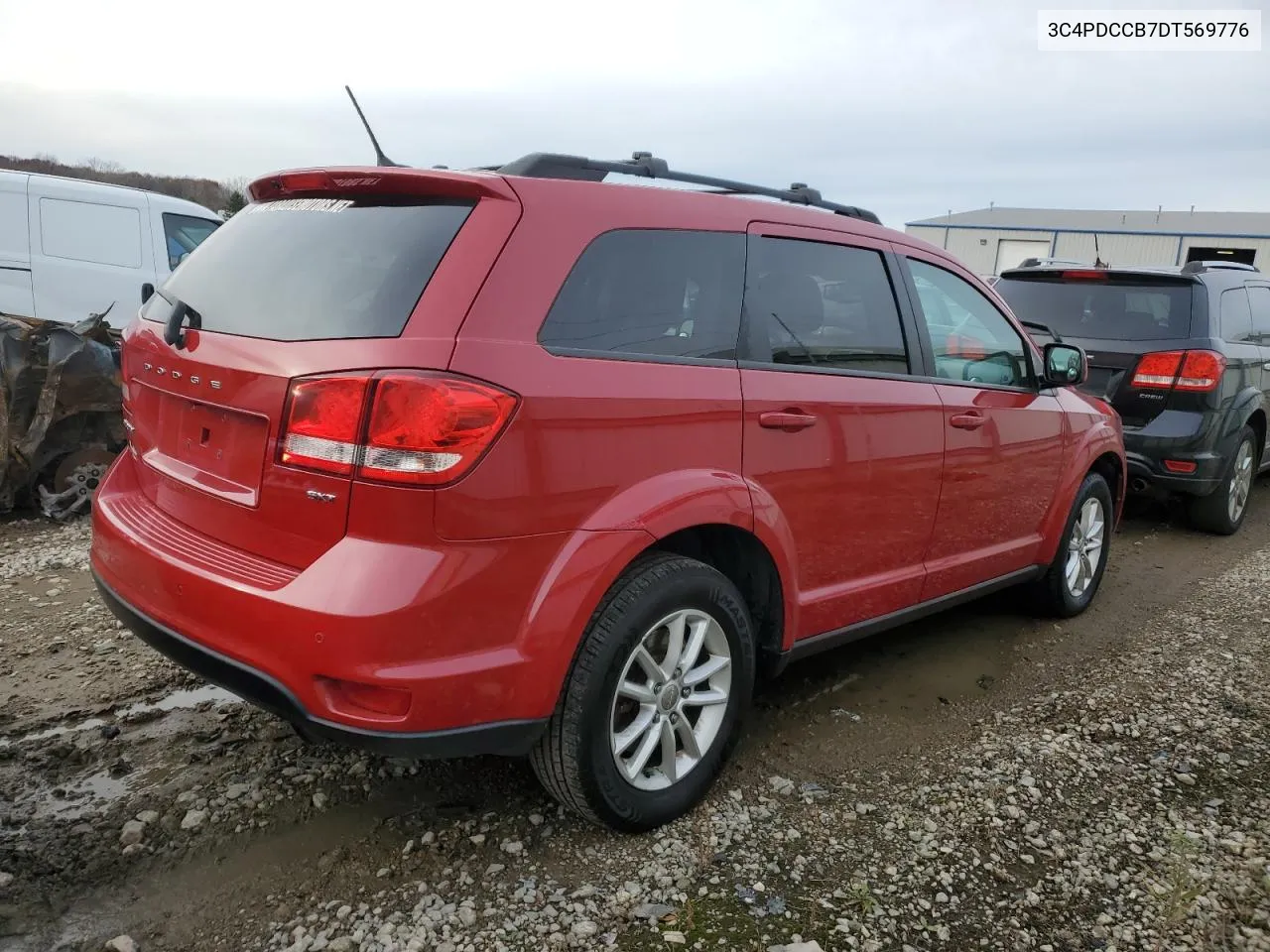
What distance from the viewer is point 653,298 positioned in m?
2.59

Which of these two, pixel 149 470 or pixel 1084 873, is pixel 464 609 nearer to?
pixel 149 470

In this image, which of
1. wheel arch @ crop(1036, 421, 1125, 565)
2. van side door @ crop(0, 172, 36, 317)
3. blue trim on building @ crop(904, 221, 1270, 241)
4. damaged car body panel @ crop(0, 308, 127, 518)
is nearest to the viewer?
wheel arch @ crop(1036, 421, 1125, 565)

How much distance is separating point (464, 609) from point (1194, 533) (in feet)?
20.1

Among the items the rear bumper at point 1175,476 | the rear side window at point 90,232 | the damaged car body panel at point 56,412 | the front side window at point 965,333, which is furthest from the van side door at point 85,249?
the rear bumper at point 1175,476

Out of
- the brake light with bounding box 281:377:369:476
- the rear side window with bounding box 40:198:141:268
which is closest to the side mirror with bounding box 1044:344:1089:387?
the brake light with bounding box 281:377:369:476

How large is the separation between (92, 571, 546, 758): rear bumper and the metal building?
3293cm

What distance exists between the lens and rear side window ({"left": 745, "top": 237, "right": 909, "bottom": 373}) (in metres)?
2.90

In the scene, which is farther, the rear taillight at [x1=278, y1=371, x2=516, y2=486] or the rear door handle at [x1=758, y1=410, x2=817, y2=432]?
the rear door handle at [x1=758, y1=410, x2=817, y2=432]

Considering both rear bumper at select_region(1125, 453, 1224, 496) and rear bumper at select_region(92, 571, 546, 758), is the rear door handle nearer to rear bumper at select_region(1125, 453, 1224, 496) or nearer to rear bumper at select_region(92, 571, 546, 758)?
rear bumper at select_region(92, 571, 546, 758)

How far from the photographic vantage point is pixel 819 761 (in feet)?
10.5

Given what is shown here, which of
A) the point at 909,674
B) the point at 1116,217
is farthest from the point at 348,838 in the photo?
the point at 1116,217

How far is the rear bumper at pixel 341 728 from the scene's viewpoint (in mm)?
2162

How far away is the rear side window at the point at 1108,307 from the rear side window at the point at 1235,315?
0.33 meters

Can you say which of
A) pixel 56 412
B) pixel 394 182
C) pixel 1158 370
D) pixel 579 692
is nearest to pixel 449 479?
pixel 579 692
